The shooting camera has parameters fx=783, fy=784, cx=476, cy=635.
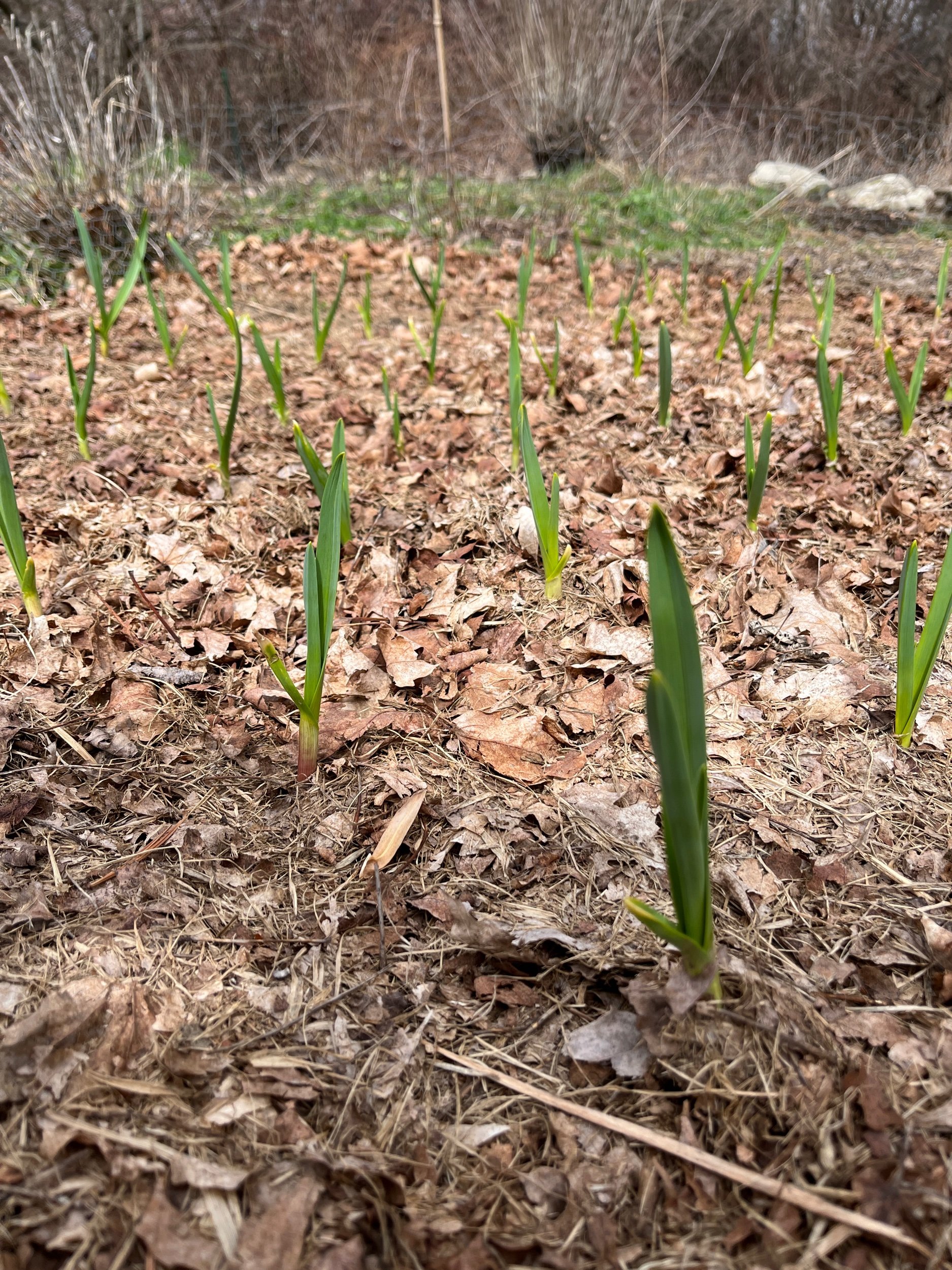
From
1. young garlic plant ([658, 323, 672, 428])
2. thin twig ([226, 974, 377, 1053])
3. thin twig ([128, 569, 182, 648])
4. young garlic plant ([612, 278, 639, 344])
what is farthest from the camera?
young garlic plant ([612, 278, 639, 344])

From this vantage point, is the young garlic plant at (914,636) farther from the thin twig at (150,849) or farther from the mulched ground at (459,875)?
the thin twig at (150,849)

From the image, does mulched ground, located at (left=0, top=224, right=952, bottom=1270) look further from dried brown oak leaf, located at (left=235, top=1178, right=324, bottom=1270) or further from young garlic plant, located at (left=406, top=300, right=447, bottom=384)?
young garlic plant, located at (left=406, top=300, right=447, bottom=384)

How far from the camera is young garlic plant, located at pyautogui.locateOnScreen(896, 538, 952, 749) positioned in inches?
49.1

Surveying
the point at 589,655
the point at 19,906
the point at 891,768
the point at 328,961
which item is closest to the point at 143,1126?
the point at 328,961

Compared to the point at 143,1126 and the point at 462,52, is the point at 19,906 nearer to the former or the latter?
the point at 143,1126

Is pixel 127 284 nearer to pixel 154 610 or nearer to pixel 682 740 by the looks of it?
pixel 154 610

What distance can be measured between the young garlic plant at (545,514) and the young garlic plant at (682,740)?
72cm

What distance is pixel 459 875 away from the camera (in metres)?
1.25

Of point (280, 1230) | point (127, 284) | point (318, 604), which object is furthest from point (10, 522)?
point (127, 284)

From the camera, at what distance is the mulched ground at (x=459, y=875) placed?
834 mm

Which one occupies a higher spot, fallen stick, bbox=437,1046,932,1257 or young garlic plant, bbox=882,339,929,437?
young garlic plant, bbox=882,339,929,437

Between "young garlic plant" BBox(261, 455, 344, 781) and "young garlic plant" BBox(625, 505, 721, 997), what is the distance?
582 mm

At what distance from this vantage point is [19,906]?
116cm

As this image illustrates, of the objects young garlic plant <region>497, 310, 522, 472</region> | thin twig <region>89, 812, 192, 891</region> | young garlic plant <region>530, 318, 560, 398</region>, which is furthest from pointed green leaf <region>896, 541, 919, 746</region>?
young garlic plant <region>530, 318, 560, 398</region>
